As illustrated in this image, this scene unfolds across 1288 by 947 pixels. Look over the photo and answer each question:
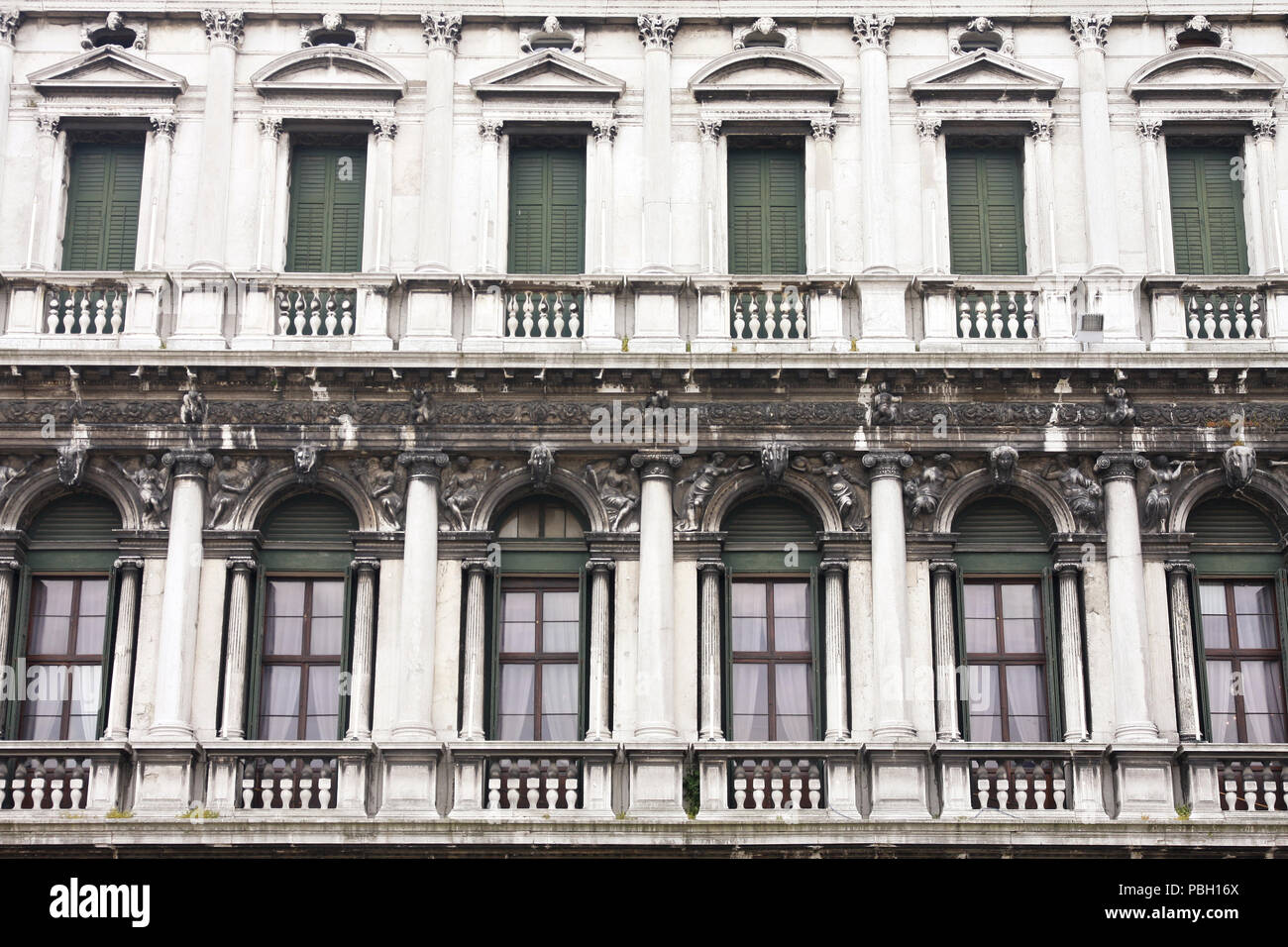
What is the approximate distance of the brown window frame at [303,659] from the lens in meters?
22.2

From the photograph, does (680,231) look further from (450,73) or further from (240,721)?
(240,721)

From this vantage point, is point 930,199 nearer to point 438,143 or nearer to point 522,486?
point 438,143

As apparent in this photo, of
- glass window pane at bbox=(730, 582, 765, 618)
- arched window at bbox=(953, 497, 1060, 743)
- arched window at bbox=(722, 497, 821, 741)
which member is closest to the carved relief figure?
arched window at bbox=(722, 497, 821, 741)

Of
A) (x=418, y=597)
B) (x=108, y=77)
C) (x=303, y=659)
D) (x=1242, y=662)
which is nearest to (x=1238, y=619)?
(x=1242, y=662)

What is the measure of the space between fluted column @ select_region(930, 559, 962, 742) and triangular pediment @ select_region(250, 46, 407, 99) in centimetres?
839

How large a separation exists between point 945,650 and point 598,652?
372 cm

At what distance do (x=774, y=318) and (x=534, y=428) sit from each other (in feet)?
9.98

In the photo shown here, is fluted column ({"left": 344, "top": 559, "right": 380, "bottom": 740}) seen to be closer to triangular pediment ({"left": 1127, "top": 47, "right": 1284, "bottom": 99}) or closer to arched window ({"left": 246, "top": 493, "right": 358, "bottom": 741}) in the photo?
arched window ({"left": 246, "top": 493, "right": 358, "bottom": 741})

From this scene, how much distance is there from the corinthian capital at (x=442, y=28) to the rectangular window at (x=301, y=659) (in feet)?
21.3

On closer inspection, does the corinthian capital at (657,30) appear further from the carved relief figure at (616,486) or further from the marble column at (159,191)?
the marble column at (159,191)

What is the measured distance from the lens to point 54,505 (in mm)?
22859
